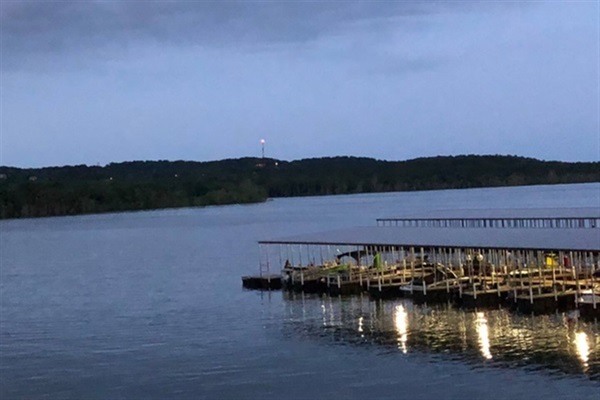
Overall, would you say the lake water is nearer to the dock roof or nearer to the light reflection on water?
the light reflection on water

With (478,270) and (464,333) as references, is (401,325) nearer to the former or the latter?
(464,333)

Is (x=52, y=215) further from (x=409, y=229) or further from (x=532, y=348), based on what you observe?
(x=532, y=348)

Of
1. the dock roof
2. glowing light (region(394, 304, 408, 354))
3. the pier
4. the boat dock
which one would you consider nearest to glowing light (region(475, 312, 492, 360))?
the boat dock

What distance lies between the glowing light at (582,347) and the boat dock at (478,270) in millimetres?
2448

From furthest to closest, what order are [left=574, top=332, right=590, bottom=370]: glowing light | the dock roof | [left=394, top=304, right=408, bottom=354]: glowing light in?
the dock roof
[left=394, top=304, right=408, bottom=354]: glowing light
[left=574, top=332, right=590, bottom=370]: glowing light

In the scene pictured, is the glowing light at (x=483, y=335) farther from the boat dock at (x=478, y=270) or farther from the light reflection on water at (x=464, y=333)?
the boat dock at (x=478, y=270)

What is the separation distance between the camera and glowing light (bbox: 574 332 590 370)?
29.0 meters

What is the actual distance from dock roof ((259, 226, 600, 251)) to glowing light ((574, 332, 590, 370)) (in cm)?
327

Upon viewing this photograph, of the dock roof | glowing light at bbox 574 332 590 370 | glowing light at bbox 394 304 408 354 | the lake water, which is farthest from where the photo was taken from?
the dock roof

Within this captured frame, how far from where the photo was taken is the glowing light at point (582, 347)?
2899cm

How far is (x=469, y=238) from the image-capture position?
4300 centimetres

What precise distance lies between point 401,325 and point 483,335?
3.72 m

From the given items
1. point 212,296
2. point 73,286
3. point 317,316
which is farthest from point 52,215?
point 317,316

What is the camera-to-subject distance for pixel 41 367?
110 ft
